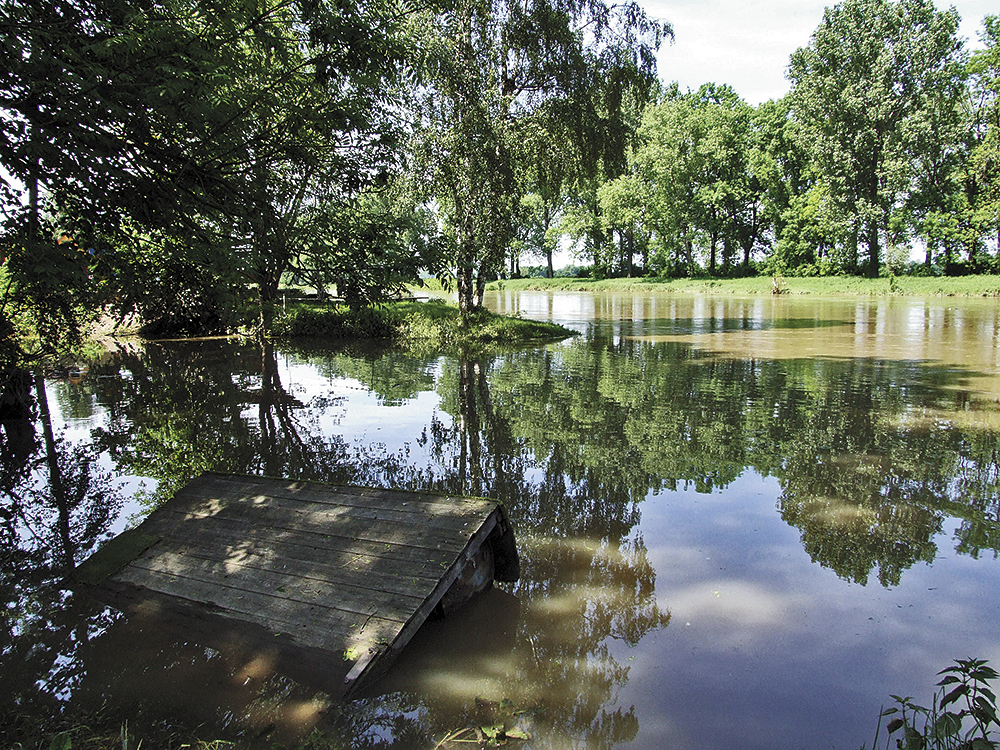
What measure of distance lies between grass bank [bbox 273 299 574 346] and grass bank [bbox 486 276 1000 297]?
2966 centimetres

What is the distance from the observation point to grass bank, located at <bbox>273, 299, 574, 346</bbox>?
2097cm

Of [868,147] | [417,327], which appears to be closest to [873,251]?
[868,147]

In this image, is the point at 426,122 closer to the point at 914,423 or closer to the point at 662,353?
the point at 662,353

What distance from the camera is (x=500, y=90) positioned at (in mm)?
18812

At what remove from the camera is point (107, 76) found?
180 inches

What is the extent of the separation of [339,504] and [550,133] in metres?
16.1

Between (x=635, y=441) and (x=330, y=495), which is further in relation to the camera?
(x=635, y=441)

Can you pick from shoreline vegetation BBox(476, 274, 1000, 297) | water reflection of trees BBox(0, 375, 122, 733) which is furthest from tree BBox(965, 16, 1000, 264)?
water reflection of trees BBox(0, 375, 122, 733)

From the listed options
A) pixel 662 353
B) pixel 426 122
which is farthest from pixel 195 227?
pixel 662 353

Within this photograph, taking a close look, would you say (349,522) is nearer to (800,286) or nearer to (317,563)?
(317,563)

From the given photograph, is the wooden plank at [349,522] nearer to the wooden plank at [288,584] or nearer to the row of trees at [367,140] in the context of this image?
the wooden plank at [288,584]

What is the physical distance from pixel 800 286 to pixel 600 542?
48530mm

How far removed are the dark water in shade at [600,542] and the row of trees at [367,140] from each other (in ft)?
7.12

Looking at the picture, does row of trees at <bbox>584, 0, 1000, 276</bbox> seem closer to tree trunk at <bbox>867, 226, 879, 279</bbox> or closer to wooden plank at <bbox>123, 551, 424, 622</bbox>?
tree trunk at <bbox>867, 226, 879, 279</bbox>
